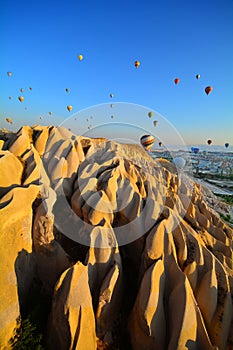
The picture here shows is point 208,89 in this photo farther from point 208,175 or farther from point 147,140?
point 208,175

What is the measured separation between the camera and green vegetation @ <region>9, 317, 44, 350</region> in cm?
551

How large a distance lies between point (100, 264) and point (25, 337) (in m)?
2.68

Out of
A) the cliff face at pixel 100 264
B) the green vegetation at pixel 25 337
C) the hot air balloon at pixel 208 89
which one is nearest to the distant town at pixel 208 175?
the hot air balloon at pixel 208 89

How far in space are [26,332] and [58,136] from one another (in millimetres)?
8976

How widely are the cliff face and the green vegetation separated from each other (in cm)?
27

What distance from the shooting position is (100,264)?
276 inches

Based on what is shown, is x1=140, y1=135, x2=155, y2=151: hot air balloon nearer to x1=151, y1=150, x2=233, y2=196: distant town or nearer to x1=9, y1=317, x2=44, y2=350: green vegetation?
x1=151, y1=150, x2=233, y2=196: distant town

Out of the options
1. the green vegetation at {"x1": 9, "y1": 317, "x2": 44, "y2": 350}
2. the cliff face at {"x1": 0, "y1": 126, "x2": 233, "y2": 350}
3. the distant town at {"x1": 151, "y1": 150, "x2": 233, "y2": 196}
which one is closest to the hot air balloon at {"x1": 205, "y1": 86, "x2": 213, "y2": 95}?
the distant town at {"x1": 151, "y1": 150, "x2": 233, "y2": 196}

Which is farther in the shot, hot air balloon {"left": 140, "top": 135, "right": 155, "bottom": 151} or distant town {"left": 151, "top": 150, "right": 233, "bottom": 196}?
distant town {"left": 151, "top": 150, "right": 233, "bottom": 196}

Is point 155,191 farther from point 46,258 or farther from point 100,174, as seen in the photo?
point 46,258

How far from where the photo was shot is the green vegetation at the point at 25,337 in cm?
551

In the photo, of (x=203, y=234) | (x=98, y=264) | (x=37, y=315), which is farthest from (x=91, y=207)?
(x=203, y=234)

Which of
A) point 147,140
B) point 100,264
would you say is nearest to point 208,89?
point 147,140

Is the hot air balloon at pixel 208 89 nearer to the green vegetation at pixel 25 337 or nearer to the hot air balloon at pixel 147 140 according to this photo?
the hot air balloon at pixel 147 140
